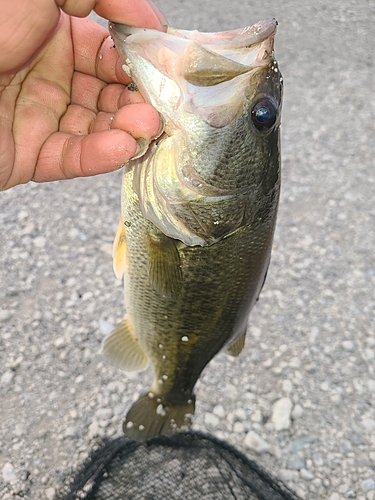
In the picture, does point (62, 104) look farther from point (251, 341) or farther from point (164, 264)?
point (251, 341)

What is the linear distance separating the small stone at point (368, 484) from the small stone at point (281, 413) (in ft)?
1.35

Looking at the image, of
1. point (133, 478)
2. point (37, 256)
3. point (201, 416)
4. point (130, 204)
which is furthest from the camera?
point (37, 256)

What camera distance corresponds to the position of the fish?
1.31 meters

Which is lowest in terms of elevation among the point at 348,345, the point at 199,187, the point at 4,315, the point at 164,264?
the point at 348,345

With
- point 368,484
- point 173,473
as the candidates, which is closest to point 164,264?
point 173,473

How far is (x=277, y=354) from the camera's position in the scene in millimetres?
2725

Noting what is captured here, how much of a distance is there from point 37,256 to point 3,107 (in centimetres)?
143

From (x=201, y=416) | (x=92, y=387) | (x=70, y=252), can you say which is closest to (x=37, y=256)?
(x=70, y=252)

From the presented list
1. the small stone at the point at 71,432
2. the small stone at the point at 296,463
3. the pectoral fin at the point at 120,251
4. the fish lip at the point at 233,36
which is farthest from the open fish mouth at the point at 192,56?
the small stone at the point at 296,463

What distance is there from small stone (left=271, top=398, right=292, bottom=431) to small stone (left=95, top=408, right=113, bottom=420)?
80cm

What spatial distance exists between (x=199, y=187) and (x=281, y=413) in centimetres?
151

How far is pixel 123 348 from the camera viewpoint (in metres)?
2.08

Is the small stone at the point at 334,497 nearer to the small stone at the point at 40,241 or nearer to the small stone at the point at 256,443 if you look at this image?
the small stone at the point at 256,443

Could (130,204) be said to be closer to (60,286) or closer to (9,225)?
(60,286)
